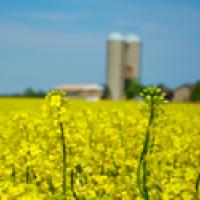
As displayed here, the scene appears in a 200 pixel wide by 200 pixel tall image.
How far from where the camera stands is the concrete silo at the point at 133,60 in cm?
10312

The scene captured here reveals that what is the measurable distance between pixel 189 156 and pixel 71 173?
69.2 inches

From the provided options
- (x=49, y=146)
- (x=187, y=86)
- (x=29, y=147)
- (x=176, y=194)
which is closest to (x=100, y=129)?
(x=49, y=146)

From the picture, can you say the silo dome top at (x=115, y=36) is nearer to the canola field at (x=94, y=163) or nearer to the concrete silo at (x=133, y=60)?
the concrete silo at (x=133, y=60)

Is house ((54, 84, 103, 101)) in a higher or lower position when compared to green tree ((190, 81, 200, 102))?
lower

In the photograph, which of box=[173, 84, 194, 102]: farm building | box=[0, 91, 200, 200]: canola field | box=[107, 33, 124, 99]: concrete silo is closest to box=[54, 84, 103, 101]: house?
box=[107, 33, 124, 99]: concrete silo

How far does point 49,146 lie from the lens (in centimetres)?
612

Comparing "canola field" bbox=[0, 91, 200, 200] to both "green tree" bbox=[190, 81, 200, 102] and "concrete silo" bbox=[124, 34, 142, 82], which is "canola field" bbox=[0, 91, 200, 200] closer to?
"green tree" bbox=[190, 81, 200, 102]

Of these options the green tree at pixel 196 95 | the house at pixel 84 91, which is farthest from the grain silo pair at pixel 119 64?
the green tree at pixel 196 95

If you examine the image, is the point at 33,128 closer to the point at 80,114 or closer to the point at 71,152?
the point at 80,114

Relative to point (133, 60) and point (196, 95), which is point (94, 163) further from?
point (133, 60)

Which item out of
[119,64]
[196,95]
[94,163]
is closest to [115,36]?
[119,64]

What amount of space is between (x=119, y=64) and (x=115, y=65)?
61 cm

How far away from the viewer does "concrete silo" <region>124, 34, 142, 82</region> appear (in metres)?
103

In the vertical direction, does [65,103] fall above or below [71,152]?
above
